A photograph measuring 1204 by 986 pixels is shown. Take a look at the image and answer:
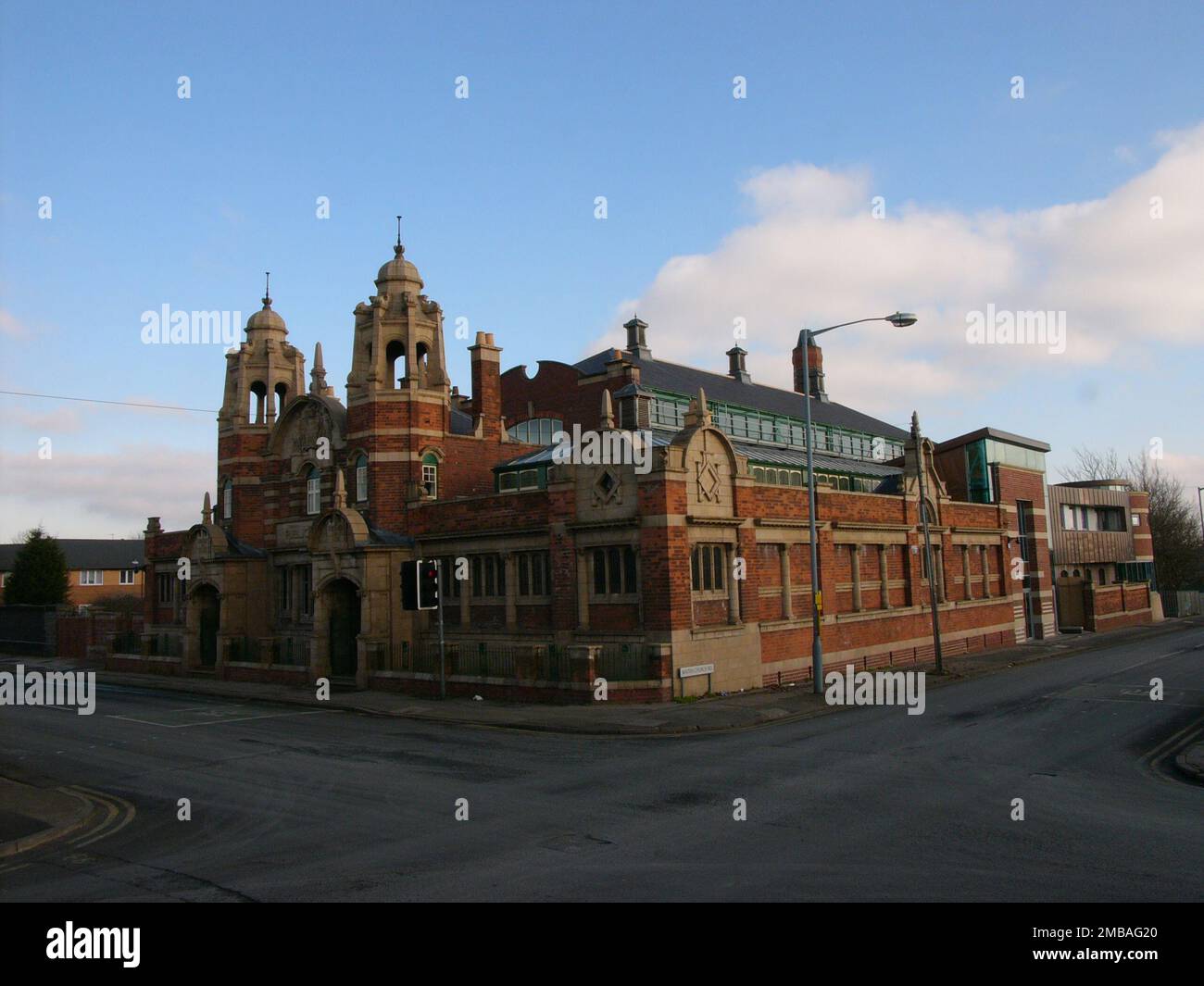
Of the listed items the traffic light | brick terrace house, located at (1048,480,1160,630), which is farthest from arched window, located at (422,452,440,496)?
brick terrace house, located at (1048,480,1160,630)

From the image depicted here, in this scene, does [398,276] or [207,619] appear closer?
[398,276]

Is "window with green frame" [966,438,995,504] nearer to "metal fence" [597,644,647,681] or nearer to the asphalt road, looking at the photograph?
the asphalt road

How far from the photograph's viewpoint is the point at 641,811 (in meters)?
12.1

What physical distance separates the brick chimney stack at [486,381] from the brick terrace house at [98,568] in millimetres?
57466

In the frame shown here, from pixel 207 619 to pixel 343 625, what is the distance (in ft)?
30.5

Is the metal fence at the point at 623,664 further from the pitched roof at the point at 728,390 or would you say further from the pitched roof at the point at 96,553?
the pitched roof at the point at 96,553

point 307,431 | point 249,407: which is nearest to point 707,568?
point 307,431

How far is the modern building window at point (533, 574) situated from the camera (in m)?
27.3

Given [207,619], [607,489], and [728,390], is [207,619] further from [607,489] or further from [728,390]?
[728,390]

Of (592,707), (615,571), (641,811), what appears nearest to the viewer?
(641,811)

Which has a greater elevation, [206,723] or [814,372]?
[814,372]

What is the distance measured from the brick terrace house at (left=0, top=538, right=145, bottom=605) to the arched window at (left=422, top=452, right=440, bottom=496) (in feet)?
196

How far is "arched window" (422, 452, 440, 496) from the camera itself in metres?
31.9

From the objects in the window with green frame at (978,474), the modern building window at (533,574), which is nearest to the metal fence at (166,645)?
the modern building window at (533,574)
